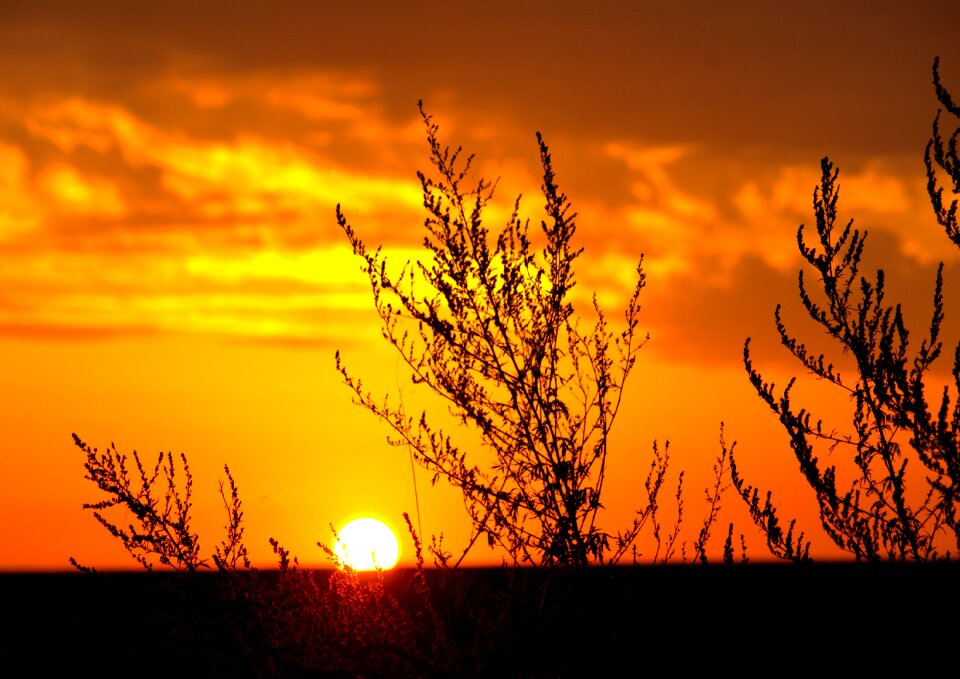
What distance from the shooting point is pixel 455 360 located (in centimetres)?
716

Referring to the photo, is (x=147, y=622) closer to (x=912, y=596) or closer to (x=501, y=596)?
(x=501, y=596)

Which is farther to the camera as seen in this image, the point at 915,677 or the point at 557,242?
the point at 557,242

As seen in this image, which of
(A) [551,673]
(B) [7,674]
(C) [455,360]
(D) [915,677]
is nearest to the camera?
(D) [915,677]

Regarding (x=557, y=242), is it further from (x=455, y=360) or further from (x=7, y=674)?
(x=7, y=674)

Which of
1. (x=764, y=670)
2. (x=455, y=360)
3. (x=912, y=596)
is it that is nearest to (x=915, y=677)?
(x=912, y=596)

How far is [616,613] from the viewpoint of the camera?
673 cm

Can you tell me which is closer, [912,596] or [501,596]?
[912,596]

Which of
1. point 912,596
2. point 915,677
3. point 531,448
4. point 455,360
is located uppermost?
point 455,360

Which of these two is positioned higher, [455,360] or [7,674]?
[455,360]

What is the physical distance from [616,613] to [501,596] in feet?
2.38

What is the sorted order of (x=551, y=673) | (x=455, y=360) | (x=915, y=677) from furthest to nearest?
(x=455, y=360) → (x=551, y=673) → (x=915, y=677)

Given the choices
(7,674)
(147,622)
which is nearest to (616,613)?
(147,622)

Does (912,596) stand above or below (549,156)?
below

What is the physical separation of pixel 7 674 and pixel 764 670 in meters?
10.6
